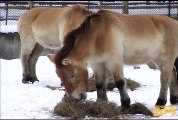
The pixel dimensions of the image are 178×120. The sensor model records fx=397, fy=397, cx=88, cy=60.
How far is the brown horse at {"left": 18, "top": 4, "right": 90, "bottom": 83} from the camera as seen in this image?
8758 mm

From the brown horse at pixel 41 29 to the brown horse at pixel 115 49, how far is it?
175 cm

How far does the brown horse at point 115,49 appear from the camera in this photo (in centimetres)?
642

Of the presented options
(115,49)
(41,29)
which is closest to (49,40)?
(41,29)

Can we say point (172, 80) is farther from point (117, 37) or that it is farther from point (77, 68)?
point (77, 68)

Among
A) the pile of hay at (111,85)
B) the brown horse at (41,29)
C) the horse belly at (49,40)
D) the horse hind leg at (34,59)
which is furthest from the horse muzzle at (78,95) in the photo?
the horse hind leg at (34,59)

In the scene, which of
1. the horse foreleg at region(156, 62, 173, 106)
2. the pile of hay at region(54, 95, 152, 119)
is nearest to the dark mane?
the pile of hay at region(54, 95, 152, 119)

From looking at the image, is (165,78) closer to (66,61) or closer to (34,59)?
(66,61)

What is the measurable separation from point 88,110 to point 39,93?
1.80 metres

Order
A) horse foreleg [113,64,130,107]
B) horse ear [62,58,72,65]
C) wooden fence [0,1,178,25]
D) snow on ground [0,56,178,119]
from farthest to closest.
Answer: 1. wooden fence [0,1,178,25]
2. horse foreleg [113,64,130,107]
3. horse ear [62,58,72,65]
4. snow on ground [0,56,178,119]

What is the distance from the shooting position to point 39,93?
7895 millimetres

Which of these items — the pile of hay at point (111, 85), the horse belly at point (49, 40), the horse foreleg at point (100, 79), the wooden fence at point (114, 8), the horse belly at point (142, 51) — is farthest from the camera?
the wooden fence at point (114, 8)

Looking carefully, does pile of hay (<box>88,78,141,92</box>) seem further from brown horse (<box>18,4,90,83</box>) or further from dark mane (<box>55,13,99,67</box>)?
dark mane (<box>55,13,99,67</box>)

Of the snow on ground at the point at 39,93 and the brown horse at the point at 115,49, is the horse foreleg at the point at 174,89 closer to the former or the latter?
the brown horse at the point at 115,49

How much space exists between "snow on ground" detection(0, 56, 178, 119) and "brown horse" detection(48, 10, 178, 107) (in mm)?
634
